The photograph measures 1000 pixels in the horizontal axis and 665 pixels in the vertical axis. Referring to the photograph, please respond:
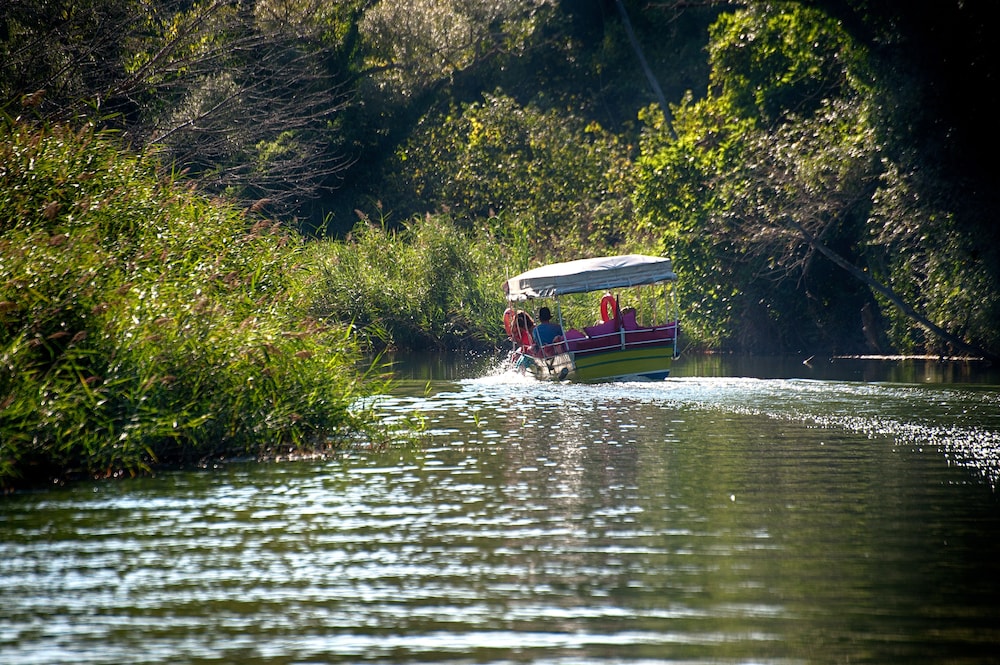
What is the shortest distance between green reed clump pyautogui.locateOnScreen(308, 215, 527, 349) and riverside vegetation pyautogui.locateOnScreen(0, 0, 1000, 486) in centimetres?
8

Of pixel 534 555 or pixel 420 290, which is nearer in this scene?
pixel 534 555

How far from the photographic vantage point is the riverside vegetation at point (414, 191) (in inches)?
533

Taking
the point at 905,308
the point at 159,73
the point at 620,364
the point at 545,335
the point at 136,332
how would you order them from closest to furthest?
1. the point at 136,332
2. the point at 620,364
3. the point at 545,335
4. the point at 905,308
5. the point at 159,73

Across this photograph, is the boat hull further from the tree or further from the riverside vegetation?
the tree

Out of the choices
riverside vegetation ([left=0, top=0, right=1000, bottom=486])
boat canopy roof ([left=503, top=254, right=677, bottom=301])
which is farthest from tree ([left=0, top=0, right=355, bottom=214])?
boat canopy roof ([left=503, top=254, right=677, bottom=301])

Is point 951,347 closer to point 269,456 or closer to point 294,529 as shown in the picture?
point 269,456

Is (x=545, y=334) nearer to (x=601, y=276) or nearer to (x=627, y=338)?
(x=601, y=276)

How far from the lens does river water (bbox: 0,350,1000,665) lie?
693 centimetres

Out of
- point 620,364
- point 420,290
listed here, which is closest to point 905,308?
point 620,364

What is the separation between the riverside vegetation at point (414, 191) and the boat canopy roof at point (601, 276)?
348 cm

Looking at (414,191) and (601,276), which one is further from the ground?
(414,191)

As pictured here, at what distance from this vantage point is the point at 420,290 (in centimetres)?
3650

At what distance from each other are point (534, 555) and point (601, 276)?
52.4 ft

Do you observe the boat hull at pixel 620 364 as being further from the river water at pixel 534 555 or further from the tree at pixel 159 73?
A: the river water at pixel 534 555
